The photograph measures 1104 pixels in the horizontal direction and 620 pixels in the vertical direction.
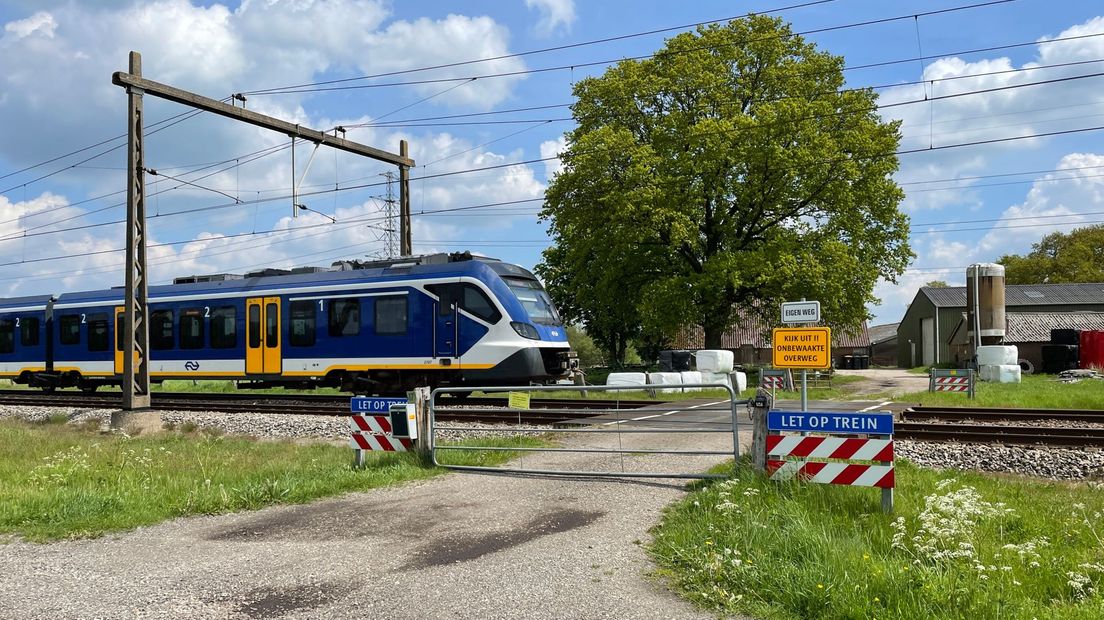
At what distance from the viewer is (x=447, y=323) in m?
18.3

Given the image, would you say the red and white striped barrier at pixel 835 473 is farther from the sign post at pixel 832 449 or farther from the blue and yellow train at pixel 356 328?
the blue and yellow train at pixel 356 328

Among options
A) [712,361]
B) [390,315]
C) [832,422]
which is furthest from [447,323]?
[712,361]

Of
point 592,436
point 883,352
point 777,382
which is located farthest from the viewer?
point 883,352

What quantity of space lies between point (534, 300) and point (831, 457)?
40.0ft

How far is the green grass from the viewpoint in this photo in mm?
4789

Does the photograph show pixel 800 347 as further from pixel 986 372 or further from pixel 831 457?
pixel 986 372

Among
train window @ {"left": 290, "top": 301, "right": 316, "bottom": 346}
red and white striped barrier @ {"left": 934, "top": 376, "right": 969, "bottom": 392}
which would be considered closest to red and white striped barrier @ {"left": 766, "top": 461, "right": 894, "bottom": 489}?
train window @ {"left": 290, "top": 301, "right": 316, "bottom": 346}

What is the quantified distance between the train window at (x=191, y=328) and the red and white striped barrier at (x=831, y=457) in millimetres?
18248

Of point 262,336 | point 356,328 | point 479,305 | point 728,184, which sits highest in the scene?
point 728,184

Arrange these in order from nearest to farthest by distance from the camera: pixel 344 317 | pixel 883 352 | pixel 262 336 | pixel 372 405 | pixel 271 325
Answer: pixel 372 405
pixel 344 317
pixel 271 325
pixel 262 336
pixel 883 352

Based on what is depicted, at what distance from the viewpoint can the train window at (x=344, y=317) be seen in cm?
1945

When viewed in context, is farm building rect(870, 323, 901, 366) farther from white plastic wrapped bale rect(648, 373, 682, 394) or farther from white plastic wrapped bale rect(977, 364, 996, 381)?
white plastic wrapped bale rect(648, 373, 682, 394)

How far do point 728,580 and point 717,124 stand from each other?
26843 millimetres

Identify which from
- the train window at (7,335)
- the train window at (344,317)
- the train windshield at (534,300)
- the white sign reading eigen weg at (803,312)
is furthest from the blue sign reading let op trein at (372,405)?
the train window at (7,335)
